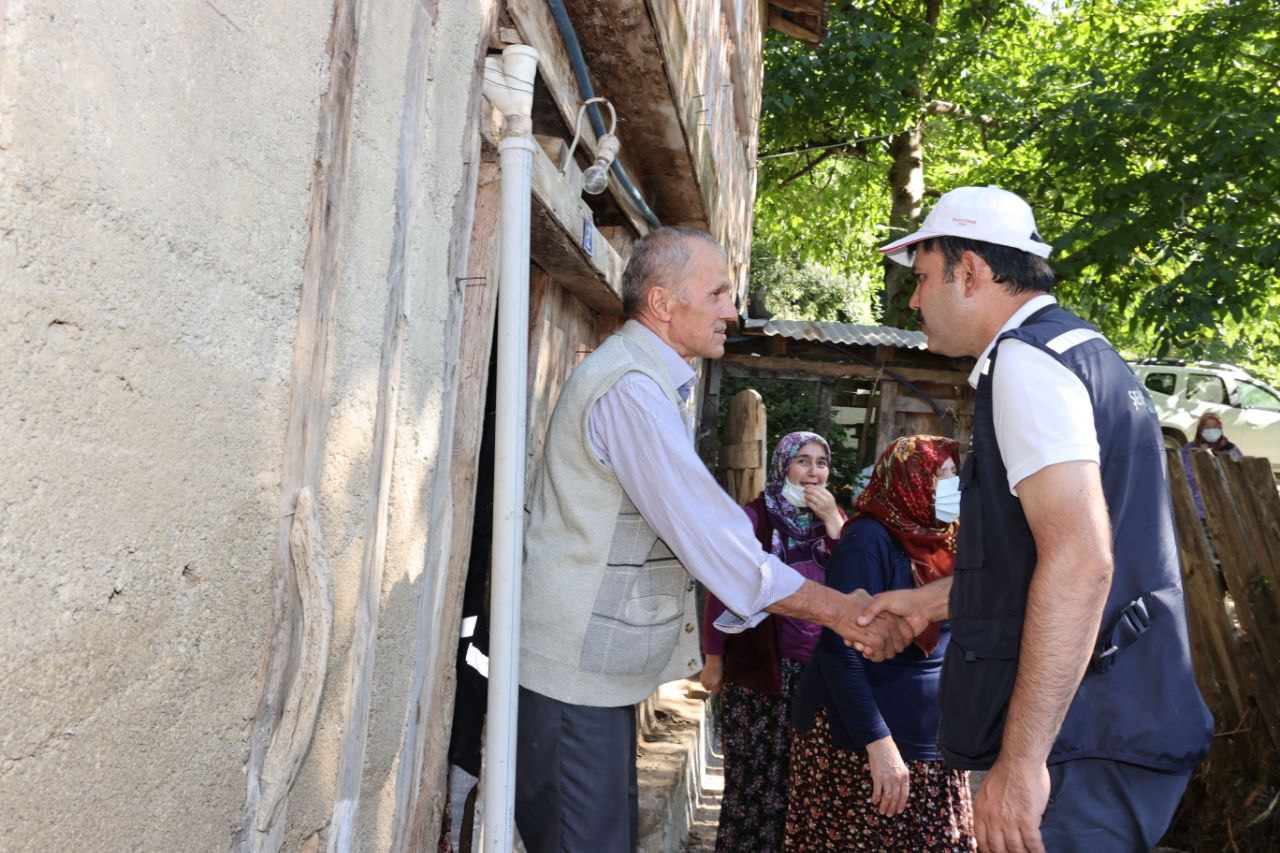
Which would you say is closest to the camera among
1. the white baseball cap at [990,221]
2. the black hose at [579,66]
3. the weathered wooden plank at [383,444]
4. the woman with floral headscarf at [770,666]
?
the weathered wooden plank at [383,444]

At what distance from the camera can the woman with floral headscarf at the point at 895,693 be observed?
11.3 feet

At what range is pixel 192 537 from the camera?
144cm

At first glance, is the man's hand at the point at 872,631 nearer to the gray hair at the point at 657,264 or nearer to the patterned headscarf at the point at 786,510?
the gray hair at the point at 657,264

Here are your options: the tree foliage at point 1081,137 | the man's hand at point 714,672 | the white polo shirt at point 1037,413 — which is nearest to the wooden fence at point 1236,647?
the man's hand at point 714,672

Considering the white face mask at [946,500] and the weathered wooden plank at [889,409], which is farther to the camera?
the weathered wooden plank at [889,409]

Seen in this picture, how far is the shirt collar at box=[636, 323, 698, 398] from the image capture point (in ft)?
9.58

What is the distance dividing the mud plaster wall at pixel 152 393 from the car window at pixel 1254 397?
18.9 metres

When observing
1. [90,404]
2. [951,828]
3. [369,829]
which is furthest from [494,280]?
[951,828]

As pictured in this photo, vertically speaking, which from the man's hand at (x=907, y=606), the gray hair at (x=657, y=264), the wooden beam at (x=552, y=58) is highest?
the wooden beam at (x=552, y=58)

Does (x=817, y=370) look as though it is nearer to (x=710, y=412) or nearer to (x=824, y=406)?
(x=710, y=412)

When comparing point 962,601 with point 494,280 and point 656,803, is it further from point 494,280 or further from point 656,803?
point 656,803

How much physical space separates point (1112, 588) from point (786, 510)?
8.78 ft

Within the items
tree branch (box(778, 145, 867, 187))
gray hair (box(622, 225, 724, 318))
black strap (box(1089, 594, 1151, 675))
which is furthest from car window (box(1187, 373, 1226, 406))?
black strap (box(1089, 594, 1151, 675))

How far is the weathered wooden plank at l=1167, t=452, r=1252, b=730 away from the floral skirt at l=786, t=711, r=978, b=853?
7.15 feet
